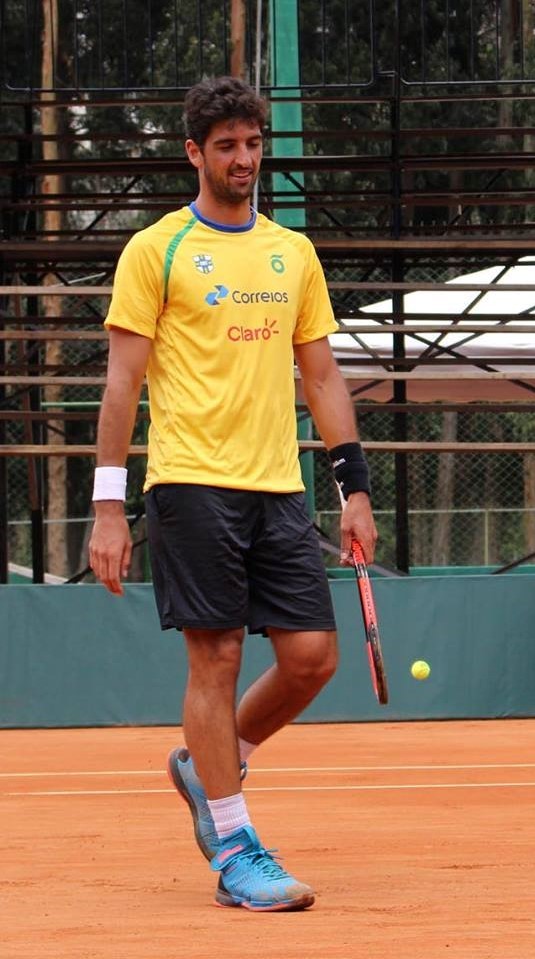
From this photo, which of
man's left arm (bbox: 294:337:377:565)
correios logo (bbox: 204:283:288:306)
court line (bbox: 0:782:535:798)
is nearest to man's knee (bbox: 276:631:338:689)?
man's left arm (bbox: 294:337:377:565)

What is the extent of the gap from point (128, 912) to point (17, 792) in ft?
12.7

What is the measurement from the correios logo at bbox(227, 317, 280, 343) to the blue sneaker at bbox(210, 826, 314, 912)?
4.35 feet

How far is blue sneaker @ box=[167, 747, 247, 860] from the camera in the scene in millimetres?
5078

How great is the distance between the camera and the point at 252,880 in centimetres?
480

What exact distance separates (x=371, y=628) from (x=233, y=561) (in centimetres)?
44

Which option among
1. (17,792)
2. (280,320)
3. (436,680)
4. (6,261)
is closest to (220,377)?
(280,320)

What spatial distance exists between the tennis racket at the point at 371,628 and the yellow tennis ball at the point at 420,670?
24.1 ft

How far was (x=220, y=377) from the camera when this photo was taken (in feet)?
16.3

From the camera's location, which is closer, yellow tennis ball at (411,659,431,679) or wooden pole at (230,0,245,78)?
yellow tennis ball at (411,659,431,679)

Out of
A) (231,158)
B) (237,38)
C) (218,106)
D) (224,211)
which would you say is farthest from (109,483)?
(237,38)

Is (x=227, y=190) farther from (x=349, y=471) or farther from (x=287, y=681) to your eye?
(x=287, y=681)

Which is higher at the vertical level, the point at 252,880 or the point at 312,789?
the point at 252,880

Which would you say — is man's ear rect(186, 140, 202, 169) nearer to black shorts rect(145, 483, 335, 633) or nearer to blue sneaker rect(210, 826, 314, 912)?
black shorts rect(145, 483, 335, 633)

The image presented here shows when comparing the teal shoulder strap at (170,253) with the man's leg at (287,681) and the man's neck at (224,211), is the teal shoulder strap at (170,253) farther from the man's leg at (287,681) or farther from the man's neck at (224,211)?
the man's leg at (287,681)
